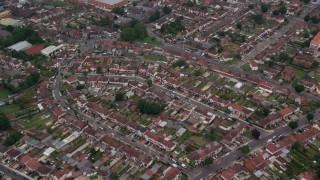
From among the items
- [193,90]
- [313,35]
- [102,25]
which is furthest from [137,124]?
[313,35]

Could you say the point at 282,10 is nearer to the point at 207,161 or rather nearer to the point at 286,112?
the point at 286,112

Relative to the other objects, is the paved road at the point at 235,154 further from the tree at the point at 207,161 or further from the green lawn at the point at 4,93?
the green lawn at the point at 4,93

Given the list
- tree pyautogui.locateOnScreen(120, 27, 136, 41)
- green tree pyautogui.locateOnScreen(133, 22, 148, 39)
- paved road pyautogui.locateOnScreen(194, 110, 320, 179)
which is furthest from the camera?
green tree pyautogui.locateOnScreen(133, 22, 148, 39)

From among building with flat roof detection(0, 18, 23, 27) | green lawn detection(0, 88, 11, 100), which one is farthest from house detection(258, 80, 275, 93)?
building with flat roof detection(0, 18, 23, 27)

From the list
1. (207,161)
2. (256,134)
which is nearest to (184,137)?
(207,161)

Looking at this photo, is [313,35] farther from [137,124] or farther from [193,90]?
[137,124]

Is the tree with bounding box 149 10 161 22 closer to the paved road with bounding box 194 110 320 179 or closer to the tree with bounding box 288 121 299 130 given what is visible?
the paved road with bounding box 194 110 320 179
